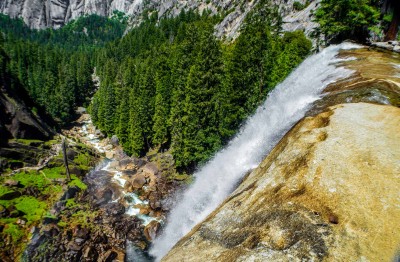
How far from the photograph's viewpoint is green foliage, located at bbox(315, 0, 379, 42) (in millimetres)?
32312

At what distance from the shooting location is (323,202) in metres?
8.98

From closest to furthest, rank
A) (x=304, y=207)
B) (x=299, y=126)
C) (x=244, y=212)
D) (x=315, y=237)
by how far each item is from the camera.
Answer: (x=315, y=237) → (x=304, y=207) → (x=244, y=212) → (x=299, y=126)

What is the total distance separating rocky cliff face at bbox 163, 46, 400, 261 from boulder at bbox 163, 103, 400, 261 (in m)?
0.03

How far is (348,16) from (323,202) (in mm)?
36158

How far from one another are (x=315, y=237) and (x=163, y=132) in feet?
132

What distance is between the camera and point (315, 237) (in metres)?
7.96

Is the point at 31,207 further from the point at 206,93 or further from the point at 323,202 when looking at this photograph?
the point at 323,202

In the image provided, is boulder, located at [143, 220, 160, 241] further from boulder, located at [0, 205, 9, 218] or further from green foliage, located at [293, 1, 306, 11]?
green foliage, located at [293, 1, 306, 11]

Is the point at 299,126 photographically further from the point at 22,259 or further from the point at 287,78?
the point at 22,259

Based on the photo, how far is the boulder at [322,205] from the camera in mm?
7664

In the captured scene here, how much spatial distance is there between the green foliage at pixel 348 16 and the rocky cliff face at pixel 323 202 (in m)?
24.4

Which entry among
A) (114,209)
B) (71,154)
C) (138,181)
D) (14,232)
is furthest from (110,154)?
(14,232)

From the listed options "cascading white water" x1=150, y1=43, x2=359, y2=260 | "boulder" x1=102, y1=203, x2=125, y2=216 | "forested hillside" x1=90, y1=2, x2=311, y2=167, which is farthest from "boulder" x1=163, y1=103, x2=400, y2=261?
"boulder" x1=102, y1=203, x2=125, y2=216

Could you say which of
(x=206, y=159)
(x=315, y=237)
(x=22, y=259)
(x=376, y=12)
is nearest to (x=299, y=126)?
(x=315, y=237)
